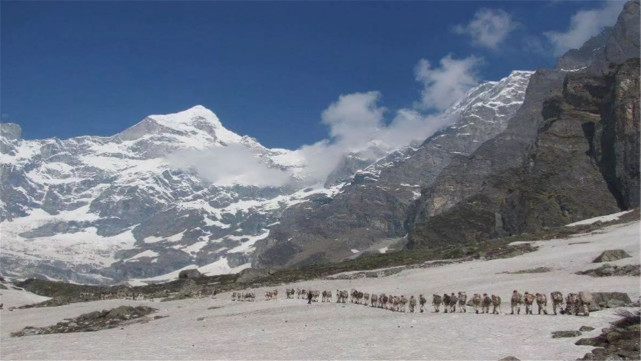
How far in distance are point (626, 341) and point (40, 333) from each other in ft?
130

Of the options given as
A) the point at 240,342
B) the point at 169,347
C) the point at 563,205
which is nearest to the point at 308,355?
the point at 240,342

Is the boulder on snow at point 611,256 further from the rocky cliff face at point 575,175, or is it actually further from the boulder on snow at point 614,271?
the rocky cliff face at point 575,175

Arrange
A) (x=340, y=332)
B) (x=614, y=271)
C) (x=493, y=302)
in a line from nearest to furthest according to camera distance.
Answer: (x=340, y=332) < (x=493, y=302) < (x=614, y=271)

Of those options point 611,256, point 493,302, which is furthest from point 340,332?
point 611,256

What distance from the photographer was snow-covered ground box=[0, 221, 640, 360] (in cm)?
2797

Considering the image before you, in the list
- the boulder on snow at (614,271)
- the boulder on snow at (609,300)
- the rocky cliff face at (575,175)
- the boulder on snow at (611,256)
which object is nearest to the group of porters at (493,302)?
the boulder on snow at (609,300)

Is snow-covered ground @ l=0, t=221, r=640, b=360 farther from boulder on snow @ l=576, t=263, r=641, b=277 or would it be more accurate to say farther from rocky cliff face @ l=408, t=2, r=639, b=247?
rocky cliff face @ l=408, t=2, r=639, b=247

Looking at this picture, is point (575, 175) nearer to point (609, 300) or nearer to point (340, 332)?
point (609, 300)

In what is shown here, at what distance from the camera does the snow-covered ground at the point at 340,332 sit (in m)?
28.0

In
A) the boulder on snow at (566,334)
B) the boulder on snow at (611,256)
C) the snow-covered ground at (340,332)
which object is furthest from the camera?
the boulder on snow at (611,256)

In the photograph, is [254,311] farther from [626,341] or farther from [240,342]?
[626,341]

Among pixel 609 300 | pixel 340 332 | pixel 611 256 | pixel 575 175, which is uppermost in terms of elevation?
pixel 575 175

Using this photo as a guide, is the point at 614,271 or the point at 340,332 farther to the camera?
the point at 614,271

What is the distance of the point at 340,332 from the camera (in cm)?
3484
